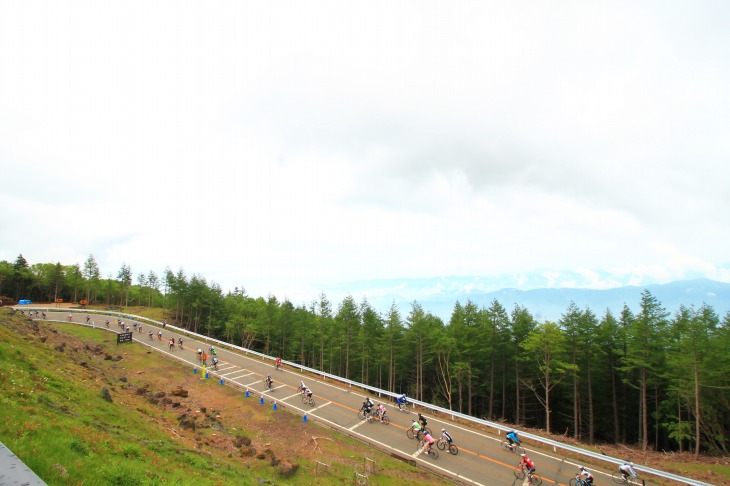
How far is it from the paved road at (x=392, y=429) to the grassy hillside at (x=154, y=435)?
173 centimetres

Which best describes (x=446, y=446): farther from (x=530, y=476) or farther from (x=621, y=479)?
(x=621, y=479)

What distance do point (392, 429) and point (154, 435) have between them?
1836 centimetres

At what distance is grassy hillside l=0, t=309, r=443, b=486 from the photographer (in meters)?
9.38

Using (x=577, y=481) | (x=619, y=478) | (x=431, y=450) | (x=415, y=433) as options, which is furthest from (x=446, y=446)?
(x=619, y=478)

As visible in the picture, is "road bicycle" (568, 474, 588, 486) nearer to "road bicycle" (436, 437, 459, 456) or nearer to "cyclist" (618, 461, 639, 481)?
"cyclist" (618, 461, 639, 481)

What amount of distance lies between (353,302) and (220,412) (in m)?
33.7

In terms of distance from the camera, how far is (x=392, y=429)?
27969mm

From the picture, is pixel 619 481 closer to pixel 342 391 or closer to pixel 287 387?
pixel 342 391

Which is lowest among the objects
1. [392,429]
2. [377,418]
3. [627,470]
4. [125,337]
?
[392,429]

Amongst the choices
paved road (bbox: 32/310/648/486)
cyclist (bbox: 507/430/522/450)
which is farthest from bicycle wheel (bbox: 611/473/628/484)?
cyclist (bbox: 507/430/522/450)

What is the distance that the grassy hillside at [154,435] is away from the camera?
30.8ft

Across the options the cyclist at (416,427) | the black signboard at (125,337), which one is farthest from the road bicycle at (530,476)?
the black signboard at (125,337)

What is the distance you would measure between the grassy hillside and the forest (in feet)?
86.7

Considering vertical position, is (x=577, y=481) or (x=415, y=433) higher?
(x=577, y=481)
